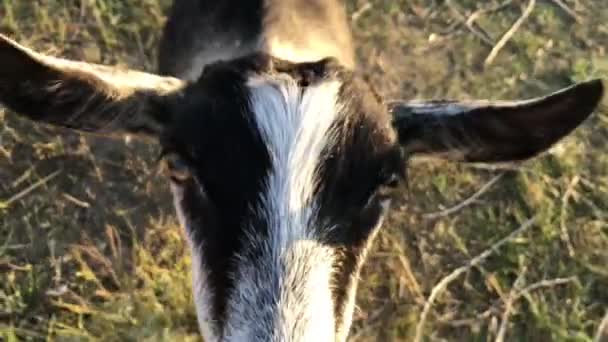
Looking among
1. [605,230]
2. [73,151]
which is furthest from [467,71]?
[73,151]

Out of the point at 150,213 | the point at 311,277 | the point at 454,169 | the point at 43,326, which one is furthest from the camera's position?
the point at 454,169

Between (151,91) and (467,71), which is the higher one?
(467,71)

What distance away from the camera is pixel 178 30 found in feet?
12.8

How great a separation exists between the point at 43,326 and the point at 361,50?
2210mm

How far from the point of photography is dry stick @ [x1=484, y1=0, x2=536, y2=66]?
488cm

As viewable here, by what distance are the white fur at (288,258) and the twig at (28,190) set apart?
1952 millimetres

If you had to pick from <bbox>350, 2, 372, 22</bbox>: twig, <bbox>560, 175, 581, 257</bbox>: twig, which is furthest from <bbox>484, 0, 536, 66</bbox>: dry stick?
<bbox>560, 175, 581, 257</bbox>: twig

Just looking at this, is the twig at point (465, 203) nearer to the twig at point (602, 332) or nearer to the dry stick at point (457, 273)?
the dry stick at point (457, 273)

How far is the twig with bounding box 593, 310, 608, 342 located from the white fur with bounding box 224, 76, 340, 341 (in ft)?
7.00

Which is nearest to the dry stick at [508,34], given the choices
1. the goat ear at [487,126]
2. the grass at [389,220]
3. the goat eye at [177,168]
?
the grass at [389,220]

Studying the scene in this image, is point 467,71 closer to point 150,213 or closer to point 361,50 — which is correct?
point 361,50

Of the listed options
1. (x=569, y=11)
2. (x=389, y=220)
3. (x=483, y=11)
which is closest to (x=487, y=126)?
(x=389, y=220)

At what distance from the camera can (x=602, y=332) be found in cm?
421

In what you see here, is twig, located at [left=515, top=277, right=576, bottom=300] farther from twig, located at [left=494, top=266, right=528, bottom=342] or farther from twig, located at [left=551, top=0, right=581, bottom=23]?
twig, located at [left=551, top=0, right=581, bottom=23]
